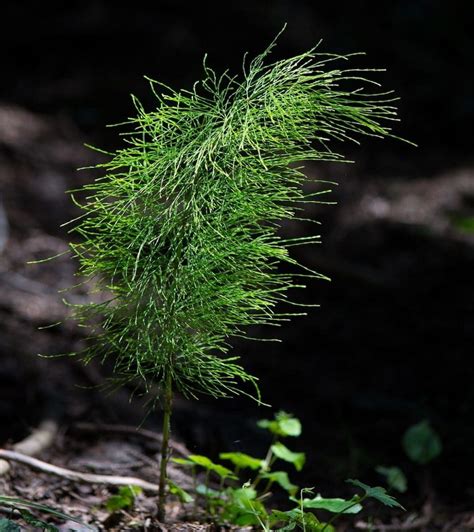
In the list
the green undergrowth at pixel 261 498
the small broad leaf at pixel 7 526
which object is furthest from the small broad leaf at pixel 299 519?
the small broad leaf at pixel 7 526

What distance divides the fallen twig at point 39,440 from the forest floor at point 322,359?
0.03 m

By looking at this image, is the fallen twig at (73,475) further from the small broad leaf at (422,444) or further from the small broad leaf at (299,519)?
the small broad leaf at (422,444)

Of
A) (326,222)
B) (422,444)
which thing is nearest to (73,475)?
(422,444)

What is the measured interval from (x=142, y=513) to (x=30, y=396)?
0.99 meters

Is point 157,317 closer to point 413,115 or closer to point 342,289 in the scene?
point 342,289

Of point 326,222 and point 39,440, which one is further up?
point 326,222

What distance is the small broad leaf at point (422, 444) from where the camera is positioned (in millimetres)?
2914

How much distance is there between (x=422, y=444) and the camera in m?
2.96

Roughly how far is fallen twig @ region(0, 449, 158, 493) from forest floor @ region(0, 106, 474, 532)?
0.17ft

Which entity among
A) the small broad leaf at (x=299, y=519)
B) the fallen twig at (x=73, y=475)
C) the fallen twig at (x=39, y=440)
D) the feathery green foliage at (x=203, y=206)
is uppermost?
the feathery green foliage at (x=203, y=206)

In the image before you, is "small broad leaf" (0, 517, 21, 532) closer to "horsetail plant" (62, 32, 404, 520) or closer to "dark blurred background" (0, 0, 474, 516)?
"horsetail plant" (62, 32, 404, 520)

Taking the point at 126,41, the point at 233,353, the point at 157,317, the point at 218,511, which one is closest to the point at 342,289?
the point at 233,353

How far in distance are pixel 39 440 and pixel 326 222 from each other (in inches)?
107

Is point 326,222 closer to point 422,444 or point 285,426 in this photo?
point 422,444
